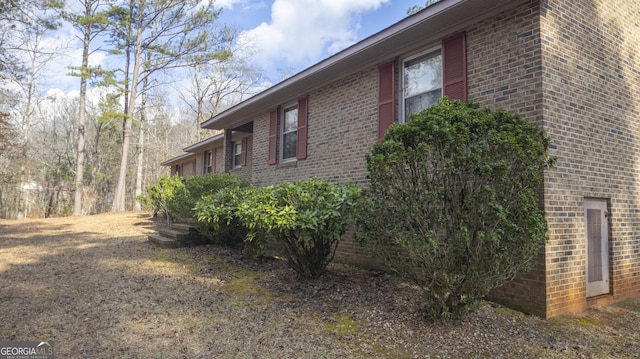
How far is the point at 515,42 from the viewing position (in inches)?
185

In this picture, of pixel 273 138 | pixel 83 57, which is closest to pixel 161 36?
pixel 83 57

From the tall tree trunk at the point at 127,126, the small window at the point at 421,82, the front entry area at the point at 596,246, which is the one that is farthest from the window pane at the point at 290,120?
the tall tree trunk at the point at 127,126

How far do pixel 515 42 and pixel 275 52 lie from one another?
2564 centimetres

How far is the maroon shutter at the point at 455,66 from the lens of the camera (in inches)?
206

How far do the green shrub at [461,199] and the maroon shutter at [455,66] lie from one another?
1450 millimetres

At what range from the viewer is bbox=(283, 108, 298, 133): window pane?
924 cm

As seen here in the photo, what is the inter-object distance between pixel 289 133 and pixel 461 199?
6234 mm

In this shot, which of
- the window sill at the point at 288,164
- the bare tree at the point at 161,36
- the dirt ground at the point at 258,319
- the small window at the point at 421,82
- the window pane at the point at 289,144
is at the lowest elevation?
the dirt ground at the point at 258,319

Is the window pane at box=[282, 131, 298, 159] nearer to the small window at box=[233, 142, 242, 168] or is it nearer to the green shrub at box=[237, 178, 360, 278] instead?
the small window at box=[233, 142, 242, 168]

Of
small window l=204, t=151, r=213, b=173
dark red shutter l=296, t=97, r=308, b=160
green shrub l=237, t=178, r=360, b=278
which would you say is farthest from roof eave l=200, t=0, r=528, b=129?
small window l=204, t=151, r=213, b=173

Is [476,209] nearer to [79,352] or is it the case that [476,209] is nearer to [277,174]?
[79,352]

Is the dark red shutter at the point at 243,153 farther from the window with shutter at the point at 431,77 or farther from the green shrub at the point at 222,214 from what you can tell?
the window with shutter at the point at 431,77

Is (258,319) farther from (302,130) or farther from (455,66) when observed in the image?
(302,130)

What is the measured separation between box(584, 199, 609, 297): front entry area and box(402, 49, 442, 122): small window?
8.51ft
